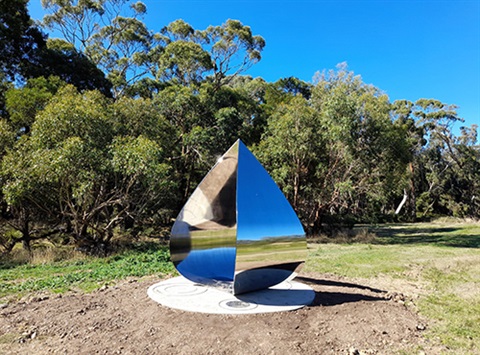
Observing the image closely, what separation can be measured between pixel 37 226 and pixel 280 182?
1383 cm

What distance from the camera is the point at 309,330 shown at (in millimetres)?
5602

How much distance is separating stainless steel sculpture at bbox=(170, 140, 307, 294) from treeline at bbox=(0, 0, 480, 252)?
627 cm

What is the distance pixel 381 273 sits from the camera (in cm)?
1091

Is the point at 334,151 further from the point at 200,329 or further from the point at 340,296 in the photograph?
the point at 200,329

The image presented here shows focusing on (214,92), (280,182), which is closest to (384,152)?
(280,182)

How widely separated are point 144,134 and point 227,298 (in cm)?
1249

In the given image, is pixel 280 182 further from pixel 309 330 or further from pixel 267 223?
pixel 309 330

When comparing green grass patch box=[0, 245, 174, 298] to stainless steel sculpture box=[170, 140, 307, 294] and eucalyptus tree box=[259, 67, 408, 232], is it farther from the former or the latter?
eucalyptus tree box=[259, 67, 408, 232]

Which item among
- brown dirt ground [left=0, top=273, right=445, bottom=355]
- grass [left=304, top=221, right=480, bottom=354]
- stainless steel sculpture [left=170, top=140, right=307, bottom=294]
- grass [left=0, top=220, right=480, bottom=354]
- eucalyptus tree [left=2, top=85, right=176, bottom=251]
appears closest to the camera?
brown dirt ground [left=0, top=273, right=445, bottom=355]

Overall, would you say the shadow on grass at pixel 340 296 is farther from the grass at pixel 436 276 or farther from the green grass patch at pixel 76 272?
the green grass patch at pixel 76 272

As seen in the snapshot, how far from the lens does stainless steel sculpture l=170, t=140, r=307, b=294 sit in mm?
6633

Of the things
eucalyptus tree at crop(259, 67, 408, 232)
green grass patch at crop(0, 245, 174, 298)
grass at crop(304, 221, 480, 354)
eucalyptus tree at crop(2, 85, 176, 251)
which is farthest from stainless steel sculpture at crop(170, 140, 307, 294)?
eucalyptus tree at crop(259, 67, 408, 232)

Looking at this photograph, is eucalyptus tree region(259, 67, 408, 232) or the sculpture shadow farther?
eucalyptus tree region(259, 67, 408, 232)

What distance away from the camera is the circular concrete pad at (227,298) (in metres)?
6.49
